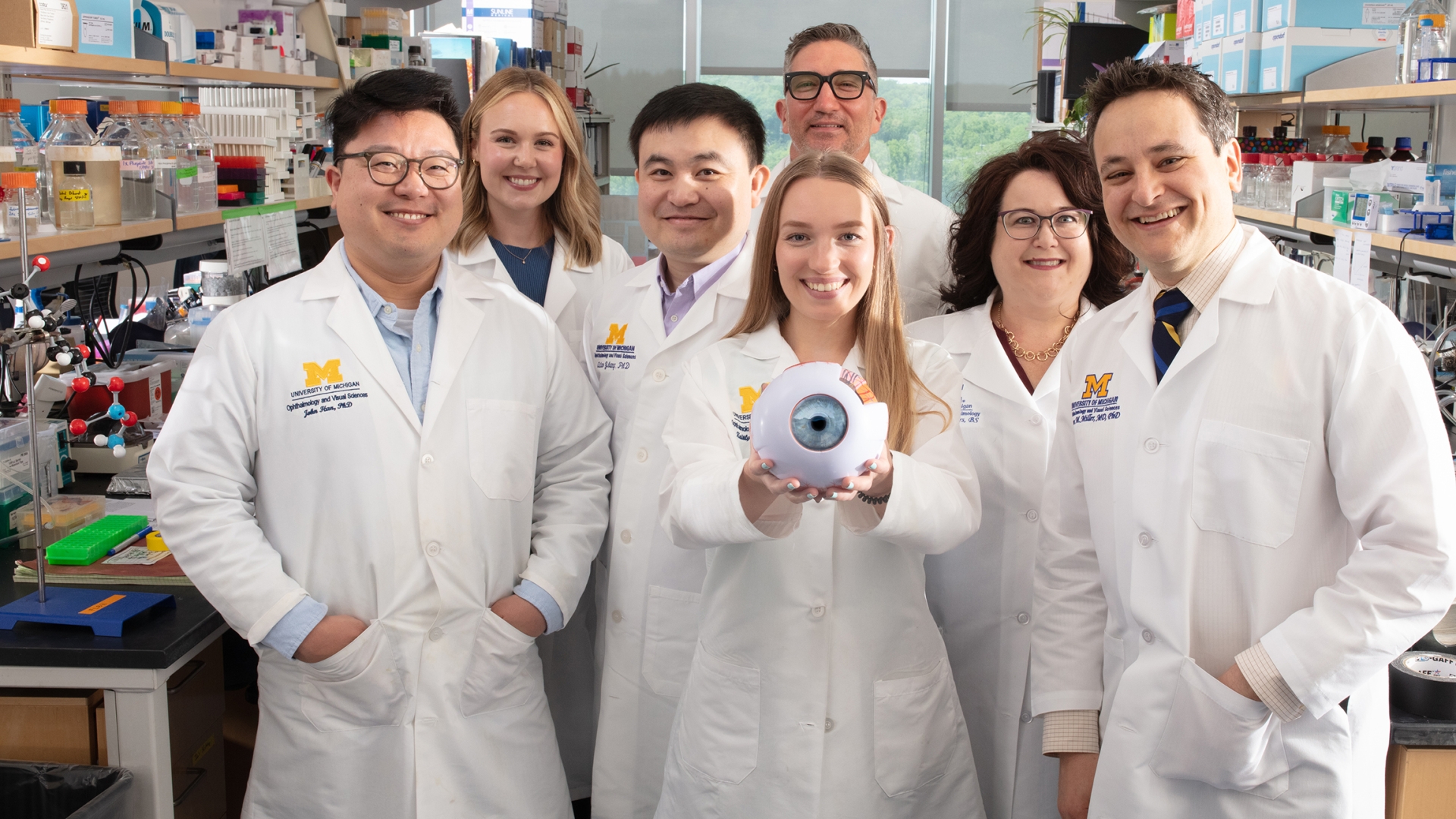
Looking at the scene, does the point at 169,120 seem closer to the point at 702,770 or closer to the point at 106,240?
the point at 106,240

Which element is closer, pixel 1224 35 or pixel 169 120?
pixel 169 120

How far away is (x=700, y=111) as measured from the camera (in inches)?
80.1

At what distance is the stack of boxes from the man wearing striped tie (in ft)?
7.40

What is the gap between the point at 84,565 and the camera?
6.26 feet

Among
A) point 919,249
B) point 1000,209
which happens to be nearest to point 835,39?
point 919,249

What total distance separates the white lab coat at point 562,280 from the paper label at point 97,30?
0.78m

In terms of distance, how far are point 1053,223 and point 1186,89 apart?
1.67ft

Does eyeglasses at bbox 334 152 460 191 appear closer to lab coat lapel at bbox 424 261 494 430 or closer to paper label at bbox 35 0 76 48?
lab coat lapel at bbox 424 261 494 430

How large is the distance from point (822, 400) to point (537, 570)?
2.57 ft

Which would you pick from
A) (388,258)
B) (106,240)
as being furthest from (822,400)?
(106,240)

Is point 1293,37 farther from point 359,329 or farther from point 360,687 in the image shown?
point 360,687

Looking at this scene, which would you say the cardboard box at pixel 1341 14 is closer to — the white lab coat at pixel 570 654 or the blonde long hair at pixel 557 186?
the blonde long hair at pixel 557 186

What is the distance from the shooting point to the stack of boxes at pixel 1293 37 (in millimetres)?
3273

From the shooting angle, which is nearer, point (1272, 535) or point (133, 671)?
point (1272, 535)
